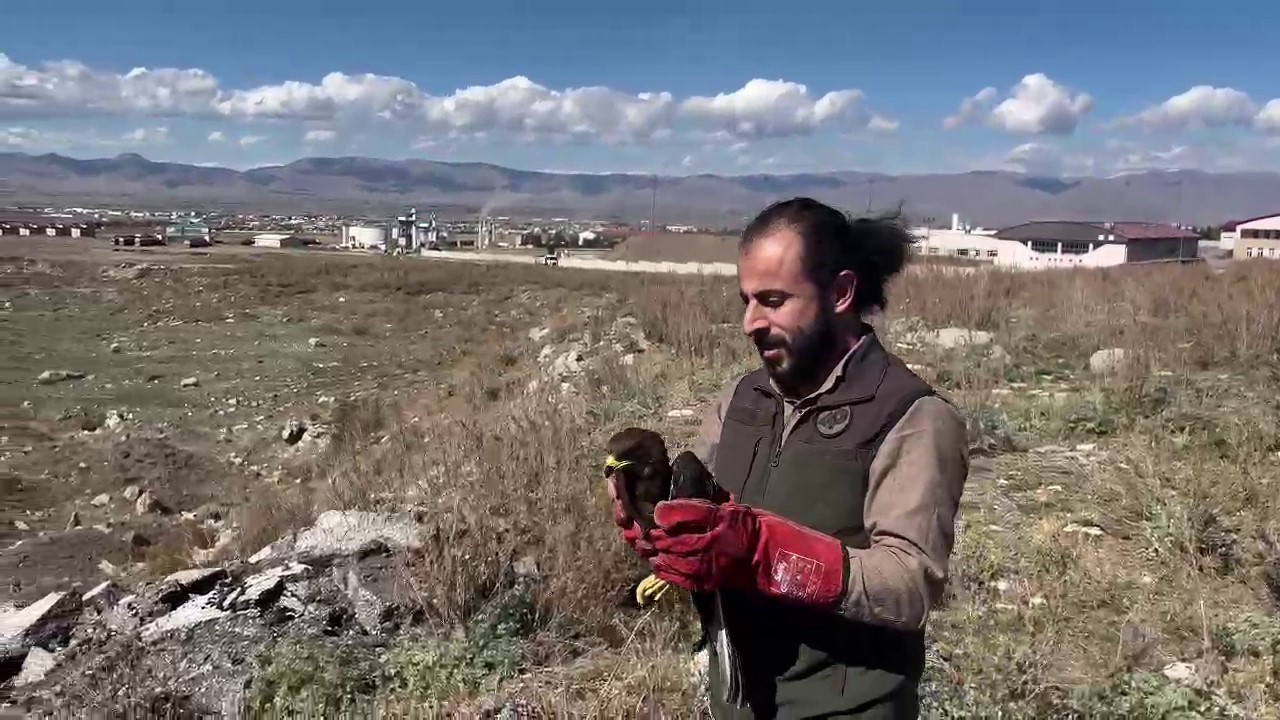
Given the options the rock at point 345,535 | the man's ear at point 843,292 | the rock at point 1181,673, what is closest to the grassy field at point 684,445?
the rock at point 1181,673

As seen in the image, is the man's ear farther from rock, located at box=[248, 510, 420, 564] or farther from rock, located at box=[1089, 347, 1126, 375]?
rock, located at box=[1089, 347, 1126, 375]

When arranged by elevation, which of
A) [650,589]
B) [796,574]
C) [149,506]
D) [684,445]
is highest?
[796,574]

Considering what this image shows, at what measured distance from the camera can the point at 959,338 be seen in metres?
10.3

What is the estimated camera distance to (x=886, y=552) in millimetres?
1520

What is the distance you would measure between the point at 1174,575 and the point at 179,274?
38.3 meters

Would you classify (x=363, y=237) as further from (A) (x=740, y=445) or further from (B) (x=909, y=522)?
(B) (x=909, y=522)

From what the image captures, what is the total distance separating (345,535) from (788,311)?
3698 mm

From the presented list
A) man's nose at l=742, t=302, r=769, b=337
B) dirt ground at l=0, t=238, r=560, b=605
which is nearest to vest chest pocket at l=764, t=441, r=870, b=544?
man's nose at l=742, t=302, r=769, b=337

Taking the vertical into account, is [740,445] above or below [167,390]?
above

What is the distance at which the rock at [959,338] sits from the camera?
9938 mm

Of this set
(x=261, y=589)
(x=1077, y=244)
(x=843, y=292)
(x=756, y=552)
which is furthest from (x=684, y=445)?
(x=1077, y=244)

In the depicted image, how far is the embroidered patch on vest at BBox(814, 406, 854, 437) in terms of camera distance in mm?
1631

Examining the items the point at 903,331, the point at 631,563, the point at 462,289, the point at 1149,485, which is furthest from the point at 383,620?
the point at 462,289

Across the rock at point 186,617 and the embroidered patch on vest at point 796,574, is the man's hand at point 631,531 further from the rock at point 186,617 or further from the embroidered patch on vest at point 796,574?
the rock at point 186,617
